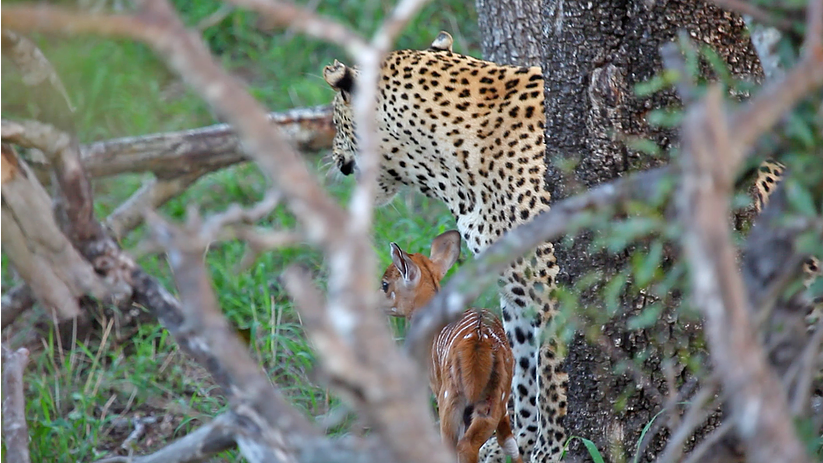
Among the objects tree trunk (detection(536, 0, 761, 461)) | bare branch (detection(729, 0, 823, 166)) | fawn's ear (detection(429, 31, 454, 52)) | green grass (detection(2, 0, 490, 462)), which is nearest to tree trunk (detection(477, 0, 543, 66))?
fawn's ear (detection(429, 31, 454, 52))

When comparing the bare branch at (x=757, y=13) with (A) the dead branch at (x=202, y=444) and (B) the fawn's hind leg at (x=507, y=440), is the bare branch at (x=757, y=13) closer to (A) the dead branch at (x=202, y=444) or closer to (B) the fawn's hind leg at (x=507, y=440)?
(A) the dead branch at (x=202, y=444)

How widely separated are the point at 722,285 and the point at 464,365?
254cm

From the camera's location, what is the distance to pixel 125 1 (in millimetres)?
8703

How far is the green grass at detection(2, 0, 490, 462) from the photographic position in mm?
4816

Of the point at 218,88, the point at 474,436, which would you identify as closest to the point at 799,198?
the point at 218,88

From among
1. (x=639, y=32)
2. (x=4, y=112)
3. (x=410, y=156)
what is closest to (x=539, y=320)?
(x=410, y=156)

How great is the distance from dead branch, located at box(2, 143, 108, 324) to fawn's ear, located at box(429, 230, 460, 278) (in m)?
1.76

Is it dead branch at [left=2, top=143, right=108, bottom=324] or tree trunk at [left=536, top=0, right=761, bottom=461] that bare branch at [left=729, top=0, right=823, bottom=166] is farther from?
dead branch at [left=2, top=143, right=108, bottom=324]

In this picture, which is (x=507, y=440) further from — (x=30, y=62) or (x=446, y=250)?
(x=30, y=62)

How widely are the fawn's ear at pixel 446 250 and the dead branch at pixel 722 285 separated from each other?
3.32 meters

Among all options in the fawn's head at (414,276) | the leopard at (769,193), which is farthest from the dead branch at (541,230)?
the fawn's head at (414,276)

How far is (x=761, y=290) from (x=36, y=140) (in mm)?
3813

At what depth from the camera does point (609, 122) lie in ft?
11.0

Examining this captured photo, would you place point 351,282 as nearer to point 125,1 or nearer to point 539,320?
point 539,320
